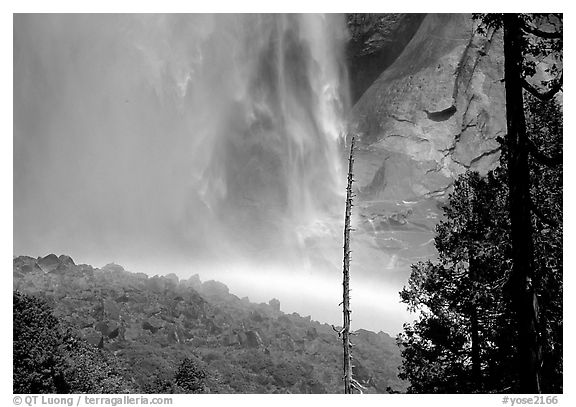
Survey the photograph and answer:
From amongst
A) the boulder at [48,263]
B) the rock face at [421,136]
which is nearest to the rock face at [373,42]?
the rock face at [421,136]

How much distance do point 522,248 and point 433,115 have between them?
396 cm

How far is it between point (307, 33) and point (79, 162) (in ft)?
12.0

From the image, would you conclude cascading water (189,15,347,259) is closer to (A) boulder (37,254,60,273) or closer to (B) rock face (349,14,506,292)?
(B) rock face (349,14,506,292)

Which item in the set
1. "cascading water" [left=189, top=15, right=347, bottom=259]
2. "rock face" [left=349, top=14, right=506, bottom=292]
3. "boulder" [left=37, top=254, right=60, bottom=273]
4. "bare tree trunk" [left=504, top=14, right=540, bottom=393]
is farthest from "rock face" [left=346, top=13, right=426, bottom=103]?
"boulder" [left=37, top=254, right=60, bottom=273]

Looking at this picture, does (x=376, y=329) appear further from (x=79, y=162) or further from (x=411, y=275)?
(x=79, y=162)

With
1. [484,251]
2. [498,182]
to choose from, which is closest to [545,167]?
[498,182]

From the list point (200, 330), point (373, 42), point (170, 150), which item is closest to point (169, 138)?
point (170, 150)

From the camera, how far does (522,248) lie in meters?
5.05

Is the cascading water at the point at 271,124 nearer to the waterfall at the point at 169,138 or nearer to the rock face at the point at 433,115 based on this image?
the waterfall at the point at 169,138

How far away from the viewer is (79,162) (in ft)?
27.3

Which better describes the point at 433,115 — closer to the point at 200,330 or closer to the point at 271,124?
the point at 271,124

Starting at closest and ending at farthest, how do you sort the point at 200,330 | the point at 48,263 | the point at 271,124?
the point at 48,263 < the point at 200,330 < the point at 271,124

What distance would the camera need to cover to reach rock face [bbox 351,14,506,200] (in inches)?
330

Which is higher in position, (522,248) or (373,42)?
(373,42)
